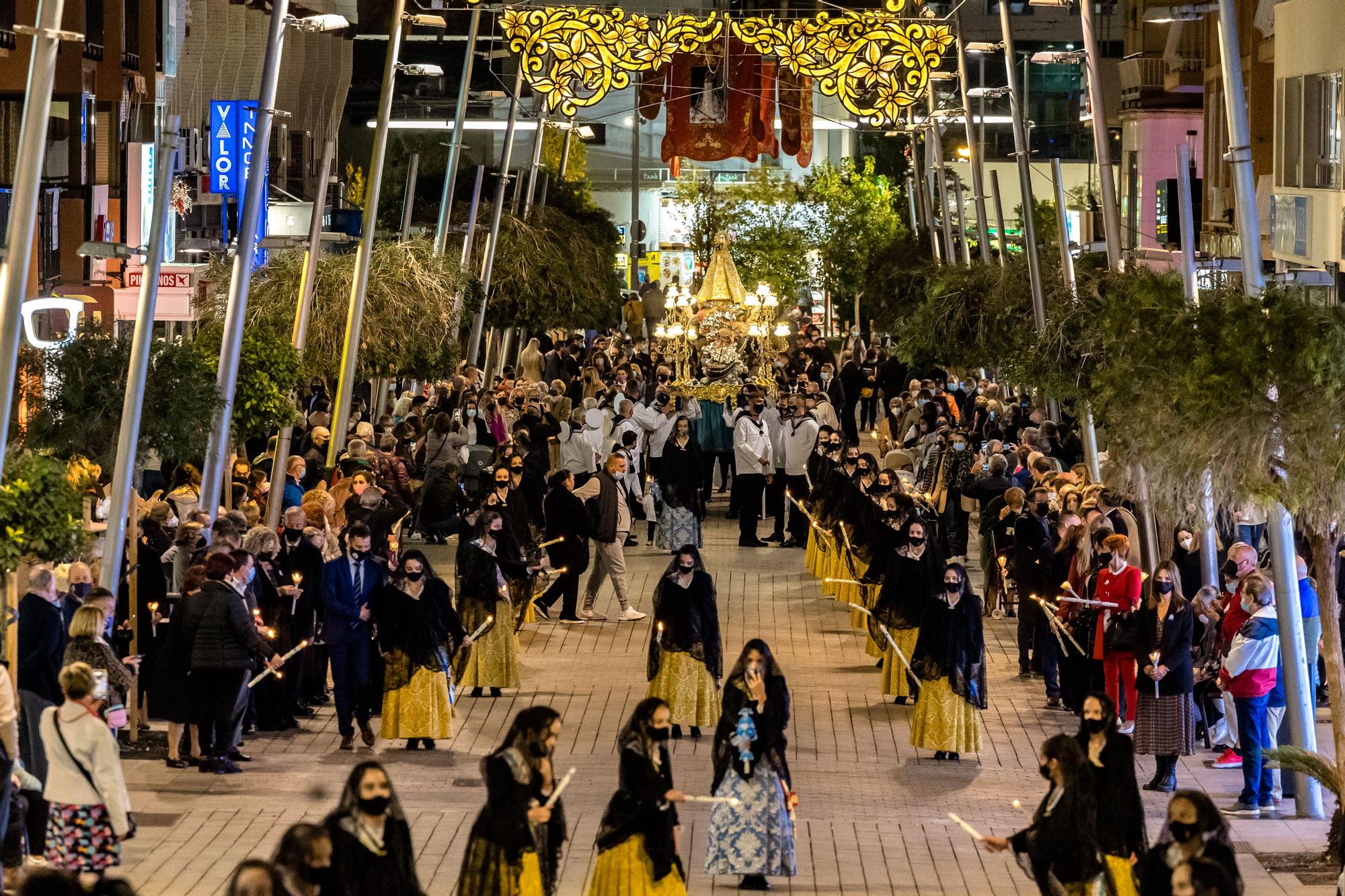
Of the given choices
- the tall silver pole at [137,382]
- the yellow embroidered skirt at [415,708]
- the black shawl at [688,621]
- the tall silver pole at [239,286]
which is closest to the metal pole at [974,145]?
the tall silver pole at [239,286]

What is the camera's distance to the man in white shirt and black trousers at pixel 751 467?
28.3m

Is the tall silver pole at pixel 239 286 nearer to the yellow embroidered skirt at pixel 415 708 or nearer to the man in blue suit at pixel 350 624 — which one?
the man in blue suit at pixel 350 624

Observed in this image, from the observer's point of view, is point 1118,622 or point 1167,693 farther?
point 1118,622

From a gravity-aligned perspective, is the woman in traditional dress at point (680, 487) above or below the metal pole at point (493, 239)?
below

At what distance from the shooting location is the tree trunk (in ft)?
43.9

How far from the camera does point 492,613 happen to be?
18.3 m

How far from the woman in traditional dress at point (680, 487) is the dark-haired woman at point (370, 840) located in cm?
1590

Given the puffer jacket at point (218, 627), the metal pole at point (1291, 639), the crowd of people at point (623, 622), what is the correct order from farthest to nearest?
the puffer jacket at point (218, 627) → the metal pole at point (1291, 639) → the crowd of people at point (623, 622)

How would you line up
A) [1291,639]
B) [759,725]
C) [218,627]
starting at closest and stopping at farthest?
[759,725] → [1291,639] → [218,627]

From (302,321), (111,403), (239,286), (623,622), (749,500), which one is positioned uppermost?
(302,321)

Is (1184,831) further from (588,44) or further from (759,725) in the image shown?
(588,44)

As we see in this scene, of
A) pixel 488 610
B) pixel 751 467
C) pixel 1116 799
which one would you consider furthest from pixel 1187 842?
pixel 751 467

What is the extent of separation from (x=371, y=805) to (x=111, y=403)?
1099cm

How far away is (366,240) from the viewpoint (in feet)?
92.8
